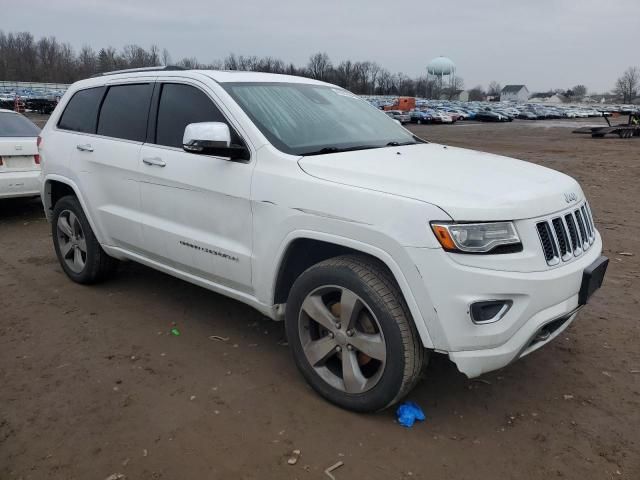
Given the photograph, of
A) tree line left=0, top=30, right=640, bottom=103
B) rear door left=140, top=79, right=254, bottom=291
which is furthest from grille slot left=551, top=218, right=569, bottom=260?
tree line left=0, top=30, right=640, bottom=103

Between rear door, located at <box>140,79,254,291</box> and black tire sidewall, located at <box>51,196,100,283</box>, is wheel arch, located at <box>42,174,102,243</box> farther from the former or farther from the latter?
rear door, located at <box>140,79,254,291</box>

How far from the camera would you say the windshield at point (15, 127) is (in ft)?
24.4

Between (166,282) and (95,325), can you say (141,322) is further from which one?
(166,282)

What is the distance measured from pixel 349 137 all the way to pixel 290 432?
1.89 metres

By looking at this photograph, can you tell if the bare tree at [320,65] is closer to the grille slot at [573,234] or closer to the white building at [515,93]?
the white building at [515,93]

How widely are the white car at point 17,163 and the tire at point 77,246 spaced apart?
105 inches

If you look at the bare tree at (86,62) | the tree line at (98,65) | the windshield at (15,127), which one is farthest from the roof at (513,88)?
the windshield at (15,127)

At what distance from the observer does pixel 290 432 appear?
287 cm

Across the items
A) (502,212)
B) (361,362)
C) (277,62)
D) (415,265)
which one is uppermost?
(277,62)

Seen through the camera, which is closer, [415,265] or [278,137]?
[415,265]

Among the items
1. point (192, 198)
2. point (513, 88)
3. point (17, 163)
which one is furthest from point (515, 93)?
point (192, 198)

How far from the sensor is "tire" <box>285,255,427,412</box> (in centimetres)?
271

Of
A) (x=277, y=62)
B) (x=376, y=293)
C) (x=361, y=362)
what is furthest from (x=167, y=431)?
(x=277, y=62)

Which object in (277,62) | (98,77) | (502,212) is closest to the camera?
(502,212)
